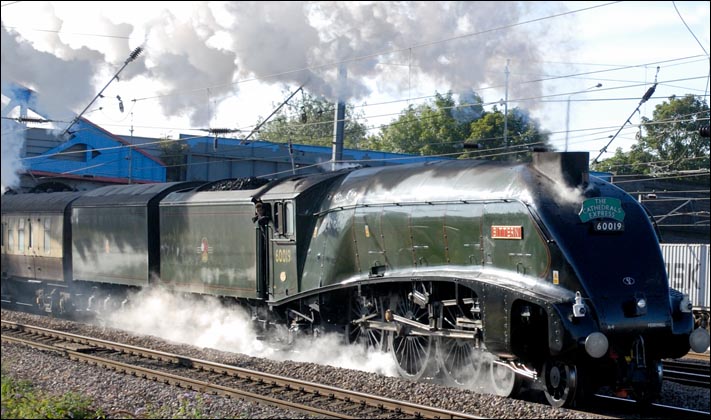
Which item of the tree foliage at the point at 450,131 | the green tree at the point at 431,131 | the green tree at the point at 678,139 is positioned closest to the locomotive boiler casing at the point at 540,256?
the green tree at the point at 678,139

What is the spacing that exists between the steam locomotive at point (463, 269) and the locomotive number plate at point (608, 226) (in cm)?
2

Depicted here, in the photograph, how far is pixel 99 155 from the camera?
3978 centimetres

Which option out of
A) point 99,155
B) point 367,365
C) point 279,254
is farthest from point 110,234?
point 99,155

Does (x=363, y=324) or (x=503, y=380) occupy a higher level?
(x=363, y=324)

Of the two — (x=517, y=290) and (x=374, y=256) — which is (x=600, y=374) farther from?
(x=374, y=256)

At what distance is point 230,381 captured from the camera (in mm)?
12836

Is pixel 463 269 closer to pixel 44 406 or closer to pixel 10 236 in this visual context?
pixel 44 406

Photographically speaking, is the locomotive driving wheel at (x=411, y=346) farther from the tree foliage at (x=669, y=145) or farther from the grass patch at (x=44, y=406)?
the tree foliage at (x=669, y=145)

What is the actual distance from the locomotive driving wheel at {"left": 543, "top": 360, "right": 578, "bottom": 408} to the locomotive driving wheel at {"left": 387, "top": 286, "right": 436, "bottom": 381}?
2175 mm

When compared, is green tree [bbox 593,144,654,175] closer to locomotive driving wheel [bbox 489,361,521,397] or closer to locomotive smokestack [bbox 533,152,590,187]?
locomotive smokestack [bbox 533,152,590,187]

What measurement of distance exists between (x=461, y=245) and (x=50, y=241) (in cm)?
1652

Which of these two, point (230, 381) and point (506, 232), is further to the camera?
point (230, 381)

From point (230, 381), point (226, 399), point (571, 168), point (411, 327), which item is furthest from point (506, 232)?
point (230, 381)

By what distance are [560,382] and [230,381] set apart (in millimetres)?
5293
